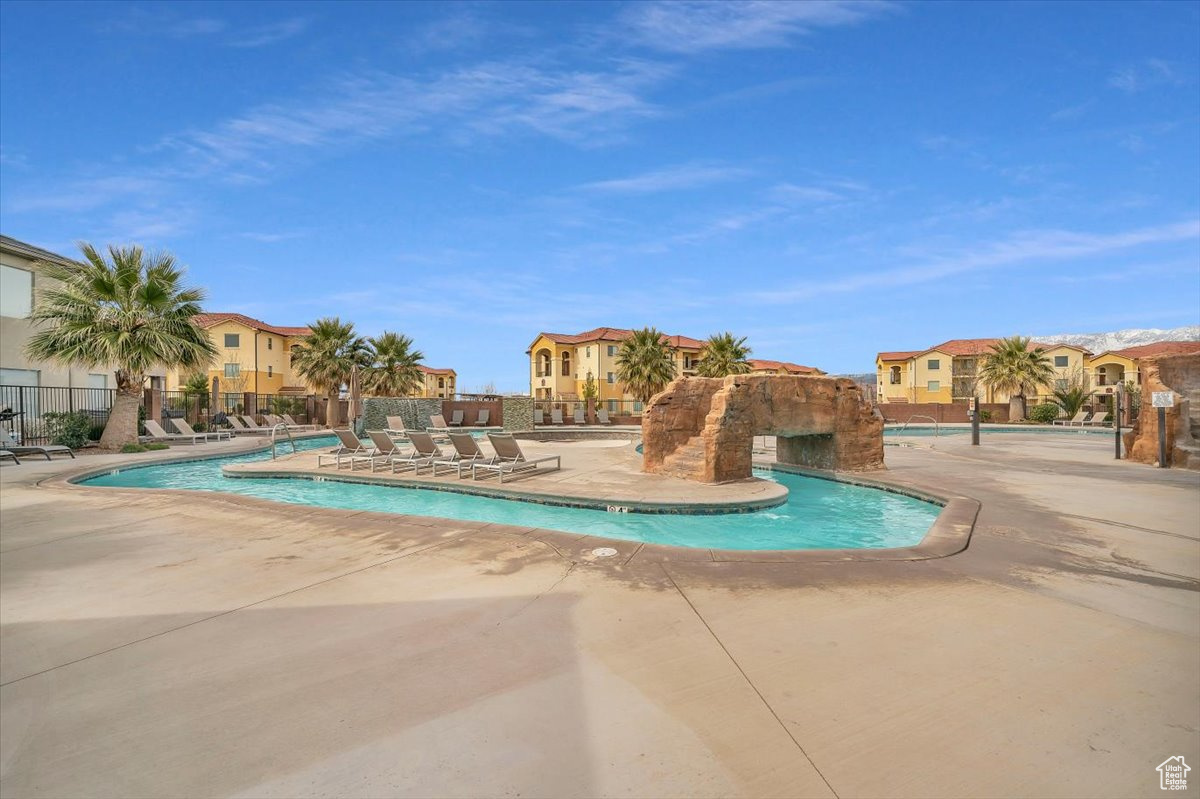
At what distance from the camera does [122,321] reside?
16844 millimetres

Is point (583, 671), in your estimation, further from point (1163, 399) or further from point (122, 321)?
point (122, 321)

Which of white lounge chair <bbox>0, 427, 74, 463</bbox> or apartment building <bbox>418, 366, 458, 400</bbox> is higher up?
apartment building <bbox>418, 366, 458, 400</bbox>

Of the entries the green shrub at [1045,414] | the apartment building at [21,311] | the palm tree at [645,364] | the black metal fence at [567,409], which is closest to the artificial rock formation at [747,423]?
the apartment building at [21,311]

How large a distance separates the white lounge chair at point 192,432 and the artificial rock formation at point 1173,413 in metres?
26.5

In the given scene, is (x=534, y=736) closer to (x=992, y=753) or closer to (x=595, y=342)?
(x=992, y=753)

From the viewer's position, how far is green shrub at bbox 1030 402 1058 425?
3488cm

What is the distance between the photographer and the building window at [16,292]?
1972 centimetres

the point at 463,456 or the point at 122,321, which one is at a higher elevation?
the point at 122,321

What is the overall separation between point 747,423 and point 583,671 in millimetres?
8967

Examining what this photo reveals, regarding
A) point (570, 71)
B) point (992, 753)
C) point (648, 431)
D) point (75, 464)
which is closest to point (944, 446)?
point (648, 431)

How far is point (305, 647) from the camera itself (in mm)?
3508

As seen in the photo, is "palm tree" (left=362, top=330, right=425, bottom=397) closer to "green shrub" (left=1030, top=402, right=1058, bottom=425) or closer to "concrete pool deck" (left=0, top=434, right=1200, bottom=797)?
"concrete pool deck" (left=0, top=434, right=1200, bottom=797)

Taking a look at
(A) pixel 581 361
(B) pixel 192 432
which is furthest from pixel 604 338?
(B) pixel 192 432

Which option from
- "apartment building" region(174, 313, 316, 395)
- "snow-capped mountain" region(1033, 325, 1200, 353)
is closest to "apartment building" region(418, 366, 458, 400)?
"apartment building" region(174, 313, 316, 395)
